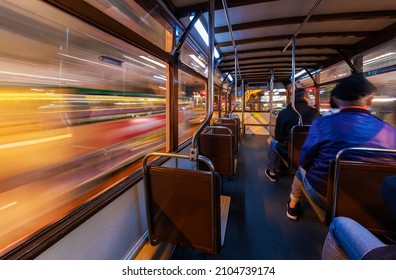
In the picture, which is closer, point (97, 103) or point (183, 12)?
point (97, 103)

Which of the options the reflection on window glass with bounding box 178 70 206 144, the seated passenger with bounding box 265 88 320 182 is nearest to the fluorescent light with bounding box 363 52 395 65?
the seated passenger with bounding box 265 88 320 182

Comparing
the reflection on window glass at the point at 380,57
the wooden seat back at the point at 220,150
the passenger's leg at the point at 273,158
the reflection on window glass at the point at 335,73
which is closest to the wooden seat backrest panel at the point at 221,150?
the wooden seat back at the point at 220,150

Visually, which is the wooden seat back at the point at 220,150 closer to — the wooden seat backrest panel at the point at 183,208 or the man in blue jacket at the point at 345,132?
the man in blue jacket at the point at 345,132

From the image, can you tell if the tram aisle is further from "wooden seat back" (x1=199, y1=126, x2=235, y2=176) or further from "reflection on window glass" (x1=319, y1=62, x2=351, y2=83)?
"reflection on window glass" (x1=319, y1=62, x2=351, y2=83)

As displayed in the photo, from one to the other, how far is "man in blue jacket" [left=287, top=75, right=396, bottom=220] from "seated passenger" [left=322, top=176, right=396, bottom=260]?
594 millimetres

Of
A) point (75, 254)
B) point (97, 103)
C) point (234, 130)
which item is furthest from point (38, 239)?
point (234, 130)

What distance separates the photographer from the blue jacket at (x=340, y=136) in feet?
4.37

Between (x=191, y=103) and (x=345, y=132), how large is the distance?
313 centimetres

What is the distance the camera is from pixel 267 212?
232cm

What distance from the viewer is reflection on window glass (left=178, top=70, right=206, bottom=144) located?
3.45m

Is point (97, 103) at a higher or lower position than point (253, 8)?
lower

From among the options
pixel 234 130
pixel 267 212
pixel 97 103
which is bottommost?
pixel 267 212
